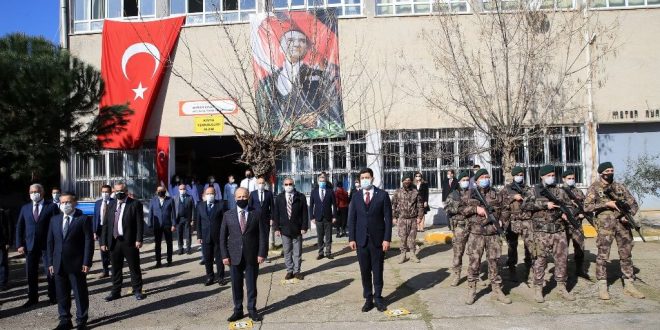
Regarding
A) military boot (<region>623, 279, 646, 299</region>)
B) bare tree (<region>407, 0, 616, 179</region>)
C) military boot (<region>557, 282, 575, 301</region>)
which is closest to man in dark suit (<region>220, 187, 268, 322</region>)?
military boot (<region>557, 282, 575, 301</region>)

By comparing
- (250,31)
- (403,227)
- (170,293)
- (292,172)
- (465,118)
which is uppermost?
(250,31)

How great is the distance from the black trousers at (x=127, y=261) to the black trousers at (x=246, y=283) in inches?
82.3

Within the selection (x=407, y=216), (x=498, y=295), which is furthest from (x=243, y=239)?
(x=407, y=216)

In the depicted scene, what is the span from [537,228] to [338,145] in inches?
389

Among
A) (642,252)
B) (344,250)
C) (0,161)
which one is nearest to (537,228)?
(642,252)

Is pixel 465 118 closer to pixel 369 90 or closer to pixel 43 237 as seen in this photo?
pixel 369 90

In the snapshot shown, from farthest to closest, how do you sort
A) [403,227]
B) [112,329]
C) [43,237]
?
[403,227] < [43,237] < [112,329]

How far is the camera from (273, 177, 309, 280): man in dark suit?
891cm

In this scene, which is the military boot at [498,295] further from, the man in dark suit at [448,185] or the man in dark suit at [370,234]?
the man in dark suit at [448,185]

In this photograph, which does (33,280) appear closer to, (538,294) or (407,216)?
(407,216)

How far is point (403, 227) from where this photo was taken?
1006cm

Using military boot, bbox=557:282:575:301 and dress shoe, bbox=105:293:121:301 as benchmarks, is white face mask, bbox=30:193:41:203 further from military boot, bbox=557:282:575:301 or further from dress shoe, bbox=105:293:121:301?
military boot, bbox=557:282:575:301

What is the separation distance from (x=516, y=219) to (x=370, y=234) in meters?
2.82

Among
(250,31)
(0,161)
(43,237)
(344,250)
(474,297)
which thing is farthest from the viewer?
(250,31)
